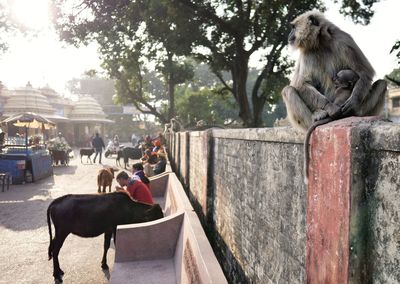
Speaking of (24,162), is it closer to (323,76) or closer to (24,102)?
(323,76)

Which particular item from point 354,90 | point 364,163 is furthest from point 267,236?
point 364,163

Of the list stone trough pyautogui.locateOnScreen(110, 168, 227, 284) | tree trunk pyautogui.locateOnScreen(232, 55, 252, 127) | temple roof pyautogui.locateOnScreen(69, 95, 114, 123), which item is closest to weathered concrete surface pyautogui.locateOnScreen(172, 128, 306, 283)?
stone trough pyautogui.locateOnScreen(110, 168, 227, 284)

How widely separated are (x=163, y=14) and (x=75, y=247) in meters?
10.8

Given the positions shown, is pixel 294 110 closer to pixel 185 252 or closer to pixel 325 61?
pixel 325 61

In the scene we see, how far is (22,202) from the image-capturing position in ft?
34.7

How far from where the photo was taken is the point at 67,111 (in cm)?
4531

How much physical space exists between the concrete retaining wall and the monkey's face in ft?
2.90

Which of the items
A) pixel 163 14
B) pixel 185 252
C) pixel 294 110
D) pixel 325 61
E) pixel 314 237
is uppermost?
pixel 163 14

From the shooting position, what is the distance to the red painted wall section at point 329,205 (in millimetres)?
1698

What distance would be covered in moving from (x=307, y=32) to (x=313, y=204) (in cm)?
182

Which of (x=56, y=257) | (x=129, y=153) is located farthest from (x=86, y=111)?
(x=56, y=257)

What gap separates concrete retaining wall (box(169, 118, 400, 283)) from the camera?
1.55 meters

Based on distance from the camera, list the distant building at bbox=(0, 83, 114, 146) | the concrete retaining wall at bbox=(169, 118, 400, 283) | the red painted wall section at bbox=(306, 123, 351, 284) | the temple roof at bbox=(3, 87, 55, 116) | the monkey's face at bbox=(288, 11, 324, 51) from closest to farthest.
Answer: the concrete retaining wall at bbox=(169, 118, 400, 283)
the red painted wall section at bbox=(306, 123, 351, 284)
the monkey's face at bbox=(288, 11, 324, 51)
the temple roof at bbox=(3, 87, 55, 116)
the distant building at bbox=(0, 83, 114, 146)

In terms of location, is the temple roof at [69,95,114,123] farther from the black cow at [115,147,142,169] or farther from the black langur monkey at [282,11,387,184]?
the black langur monkey at [282,11,387,184]
